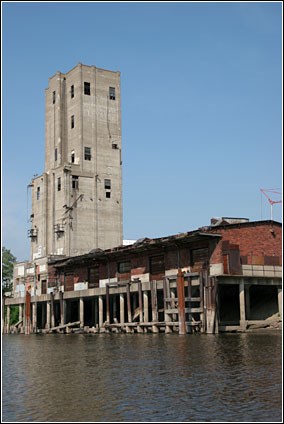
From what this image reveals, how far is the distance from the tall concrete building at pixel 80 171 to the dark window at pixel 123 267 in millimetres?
20934

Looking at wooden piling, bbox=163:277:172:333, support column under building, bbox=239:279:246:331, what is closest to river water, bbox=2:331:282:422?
support column under building, bbox=239:279:246:331

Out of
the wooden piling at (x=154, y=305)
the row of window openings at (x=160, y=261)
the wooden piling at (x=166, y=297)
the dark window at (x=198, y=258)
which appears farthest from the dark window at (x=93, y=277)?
the wooden piling at (x=166, y=297)

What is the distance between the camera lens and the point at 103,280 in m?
68.1

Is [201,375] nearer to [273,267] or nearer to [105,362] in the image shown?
[105,362]

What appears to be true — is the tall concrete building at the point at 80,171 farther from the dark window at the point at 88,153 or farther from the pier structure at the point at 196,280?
the pier structure at the point at 196,280

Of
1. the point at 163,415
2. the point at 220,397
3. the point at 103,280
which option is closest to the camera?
the point at 163,415

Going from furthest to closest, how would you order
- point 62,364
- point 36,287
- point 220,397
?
point 36,287
point 62,364
point 220,397

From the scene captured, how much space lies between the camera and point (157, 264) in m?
59.6

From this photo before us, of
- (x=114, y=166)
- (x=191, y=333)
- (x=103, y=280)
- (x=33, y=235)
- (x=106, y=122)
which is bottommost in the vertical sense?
(x=191, y=333)

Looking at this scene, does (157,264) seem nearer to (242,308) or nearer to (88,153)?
(242,308)

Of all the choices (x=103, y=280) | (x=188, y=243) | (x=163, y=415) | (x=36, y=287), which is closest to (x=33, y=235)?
(x=36, y=287)

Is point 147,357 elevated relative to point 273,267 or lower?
lower

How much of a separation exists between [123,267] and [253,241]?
16.3m

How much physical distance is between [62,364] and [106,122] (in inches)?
2709
